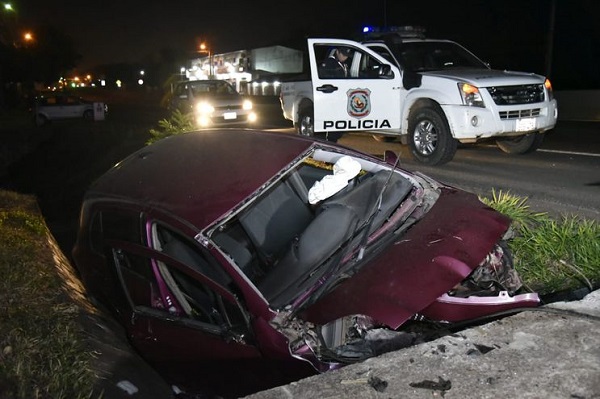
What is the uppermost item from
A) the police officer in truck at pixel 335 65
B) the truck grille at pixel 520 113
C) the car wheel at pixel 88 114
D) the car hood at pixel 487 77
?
the police officer in truck at pixel 335 65

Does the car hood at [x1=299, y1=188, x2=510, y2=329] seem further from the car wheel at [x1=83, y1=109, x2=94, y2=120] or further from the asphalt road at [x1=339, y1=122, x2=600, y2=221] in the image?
the car wheel at [x1=83, y1=109, x2=94, y2=120]

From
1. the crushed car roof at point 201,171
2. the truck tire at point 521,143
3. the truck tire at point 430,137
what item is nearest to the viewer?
the crushed car roof at point 201,171

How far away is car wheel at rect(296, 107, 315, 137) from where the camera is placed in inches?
425

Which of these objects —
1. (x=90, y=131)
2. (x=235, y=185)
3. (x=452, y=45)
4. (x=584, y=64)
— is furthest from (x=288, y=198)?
(x=584, y=64)

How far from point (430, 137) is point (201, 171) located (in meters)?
5.81

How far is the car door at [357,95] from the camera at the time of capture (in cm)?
961

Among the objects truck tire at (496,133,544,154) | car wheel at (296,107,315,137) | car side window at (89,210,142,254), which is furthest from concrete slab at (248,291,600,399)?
car wheel at (296,107,315,137)

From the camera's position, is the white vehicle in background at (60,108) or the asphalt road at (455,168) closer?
the asphalt road at (455,168)

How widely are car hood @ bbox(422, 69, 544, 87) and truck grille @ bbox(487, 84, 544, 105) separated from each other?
0.07m

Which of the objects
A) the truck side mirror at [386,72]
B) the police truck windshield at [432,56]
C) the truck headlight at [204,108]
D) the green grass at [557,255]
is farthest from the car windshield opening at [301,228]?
the truck headlight at [204,108]

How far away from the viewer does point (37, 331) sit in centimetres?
397

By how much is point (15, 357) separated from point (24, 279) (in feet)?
5.55

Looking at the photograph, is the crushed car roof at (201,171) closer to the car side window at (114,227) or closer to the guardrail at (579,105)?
the car side window at (114,227)

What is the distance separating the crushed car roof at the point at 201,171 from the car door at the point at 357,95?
479 cm
